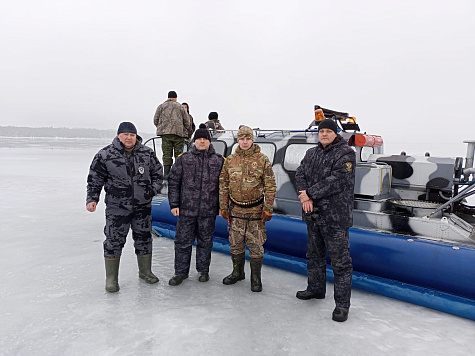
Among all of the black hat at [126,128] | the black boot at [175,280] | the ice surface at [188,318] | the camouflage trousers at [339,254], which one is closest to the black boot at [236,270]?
the ice surface at [188,318]

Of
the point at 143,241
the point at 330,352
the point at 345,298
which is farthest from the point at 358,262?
the point at 143,241

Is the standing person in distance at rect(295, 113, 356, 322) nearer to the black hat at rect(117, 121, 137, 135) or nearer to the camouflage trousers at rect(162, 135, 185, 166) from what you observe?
the black hat at rect(117, 121, 137, 135)

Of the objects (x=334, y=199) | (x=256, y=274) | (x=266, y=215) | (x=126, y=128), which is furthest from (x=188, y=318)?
(x=126, y=128)

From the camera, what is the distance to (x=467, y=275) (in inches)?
114

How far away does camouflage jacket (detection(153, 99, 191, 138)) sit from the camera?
5.59 meters

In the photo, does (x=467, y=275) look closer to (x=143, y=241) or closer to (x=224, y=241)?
(x=224, y=241)

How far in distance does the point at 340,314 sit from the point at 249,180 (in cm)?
140

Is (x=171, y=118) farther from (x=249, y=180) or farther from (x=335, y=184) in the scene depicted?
(x=335, y=184)

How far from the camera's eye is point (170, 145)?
578cm

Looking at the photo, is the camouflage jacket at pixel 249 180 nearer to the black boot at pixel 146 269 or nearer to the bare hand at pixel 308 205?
the bare hand at pixel 308 205

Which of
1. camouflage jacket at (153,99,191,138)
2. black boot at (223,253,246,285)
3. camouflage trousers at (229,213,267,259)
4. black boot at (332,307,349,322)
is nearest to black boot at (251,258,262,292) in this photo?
camouflage trousers at (229,213,267,259)

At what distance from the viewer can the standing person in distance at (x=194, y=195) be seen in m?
3.40

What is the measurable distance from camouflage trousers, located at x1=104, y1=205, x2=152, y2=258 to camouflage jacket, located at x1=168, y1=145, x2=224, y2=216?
0.31 m

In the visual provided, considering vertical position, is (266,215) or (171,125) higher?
(171,125)
